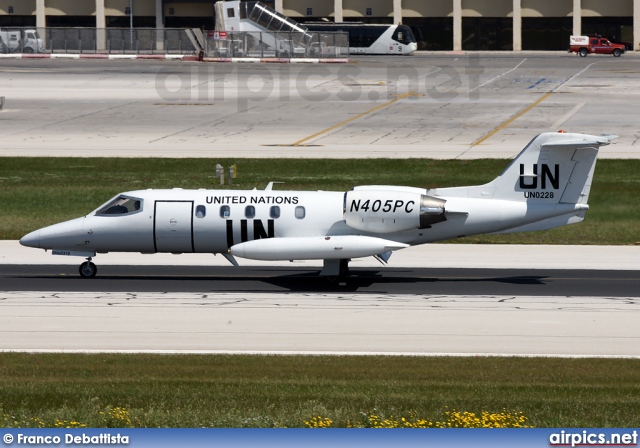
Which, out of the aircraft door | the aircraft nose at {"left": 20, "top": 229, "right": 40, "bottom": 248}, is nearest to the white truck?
the aircraft nose at {"left": 20, "top": 229, "right": 40, "bottom": 248}

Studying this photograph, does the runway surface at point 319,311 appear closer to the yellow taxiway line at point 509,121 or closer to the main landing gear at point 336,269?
the main landing gear at point 336,269

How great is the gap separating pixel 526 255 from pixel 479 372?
15.3 m

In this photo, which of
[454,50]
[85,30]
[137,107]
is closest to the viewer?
[137,107]

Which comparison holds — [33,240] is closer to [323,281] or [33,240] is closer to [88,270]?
[88,270]

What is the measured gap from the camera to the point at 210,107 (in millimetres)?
75750

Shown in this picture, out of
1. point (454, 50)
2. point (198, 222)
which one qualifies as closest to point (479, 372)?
point (198, 222)

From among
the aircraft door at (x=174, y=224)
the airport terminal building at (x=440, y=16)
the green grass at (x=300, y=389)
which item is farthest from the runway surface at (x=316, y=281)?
the airport terminal building at (x=440, y=16)

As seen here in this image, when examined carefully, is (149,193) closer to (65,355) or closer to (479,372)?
(65,355)

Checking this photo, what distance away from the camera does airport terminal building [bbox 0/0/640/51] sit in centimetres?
14175

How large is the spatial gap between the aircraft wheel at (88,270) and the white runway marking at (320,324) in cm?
242

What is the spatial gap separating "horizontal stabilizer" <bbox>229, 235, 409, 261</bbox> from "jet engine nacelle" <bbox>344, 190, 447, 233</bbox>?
55 centimetres

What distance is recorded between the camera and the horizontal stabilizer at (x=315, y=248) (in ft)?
97.6

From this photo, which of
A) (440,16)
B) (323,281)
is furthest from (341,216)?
(440,16)

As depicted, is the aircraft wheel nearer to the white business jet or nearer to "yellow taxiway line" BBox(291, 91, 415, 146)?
the white business jet
